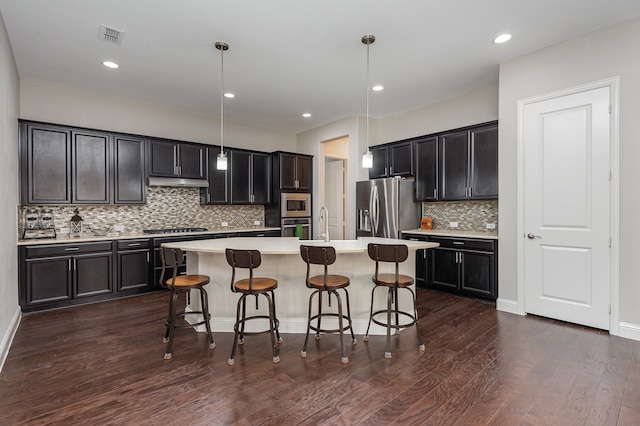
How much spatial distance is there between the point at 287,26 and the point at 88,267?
12.9 ft

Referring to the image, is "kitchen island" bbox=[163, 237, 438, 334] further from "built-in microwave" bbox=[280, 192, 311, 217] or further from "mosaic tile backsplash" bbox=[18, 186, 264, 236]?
"built-in microwave" bbox=[280, 192, 311, 217]

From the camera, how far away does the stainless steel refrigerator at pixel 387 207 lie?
520 cm

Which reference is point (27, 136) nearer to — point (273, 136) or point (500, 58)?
point (273, 136)

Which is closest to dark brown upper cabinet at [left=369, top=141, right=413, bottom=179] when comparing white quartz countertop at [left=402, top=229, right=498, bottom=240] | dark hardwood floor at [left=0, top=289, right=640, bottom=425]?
white quartz countertop at [left=402, top=229, right=498, bottom=240]

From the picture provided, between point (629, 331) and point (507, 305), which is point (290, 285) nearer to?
point (507, 305)

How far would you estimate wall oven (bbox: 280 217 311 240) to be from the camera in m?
6.36

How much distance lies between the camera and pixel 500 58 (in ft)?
12.4

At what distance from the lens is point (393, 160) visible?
5.66m

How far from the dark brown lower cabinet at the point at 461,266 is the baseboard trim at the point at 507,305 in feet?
0.62

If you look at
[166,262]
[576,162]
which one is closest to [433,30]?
[576,162]

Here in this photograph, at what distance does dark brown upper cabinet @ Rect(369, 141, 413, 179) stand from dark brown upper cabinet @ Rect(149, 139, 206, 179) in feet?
10.2

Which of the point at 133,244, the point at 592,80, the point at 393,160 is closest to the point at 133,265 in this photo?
the point at 133,244

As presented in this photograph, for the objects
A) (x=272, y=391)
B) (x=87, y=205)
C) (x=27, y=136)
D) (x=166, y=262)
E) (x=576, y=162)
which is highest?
(x=27, y=136)

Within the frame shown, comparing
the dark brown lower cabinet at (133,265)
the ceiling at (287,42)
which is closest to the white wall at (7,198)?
the ceiling at (287,42)
